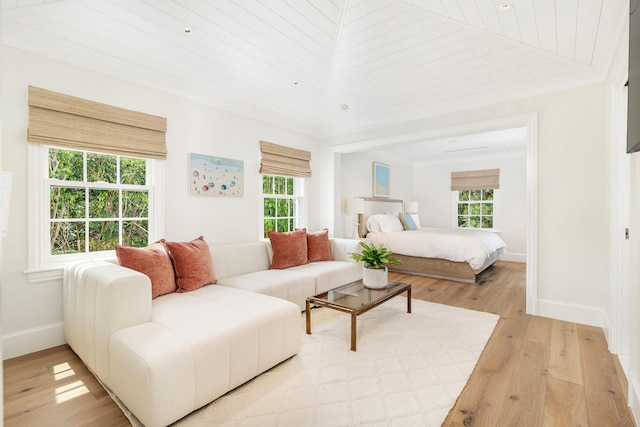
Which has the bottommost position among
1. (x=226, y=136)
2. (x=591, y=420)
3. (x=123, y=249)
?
(x=591, y=420)

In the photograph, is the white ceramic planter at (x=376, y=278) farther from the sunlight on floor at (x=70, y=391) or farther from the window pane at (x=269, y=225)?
the sunlight on floor at (x=70, y=391)

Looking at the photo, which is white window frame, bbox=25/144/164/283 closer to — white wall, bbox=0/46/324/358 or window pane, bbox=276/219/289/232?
white wall, bbox=0/46/324/358

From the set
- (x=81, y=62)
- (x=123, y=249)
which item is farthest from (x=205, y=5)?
(x=123, y=249)

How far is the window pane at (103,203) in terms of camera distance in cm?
282

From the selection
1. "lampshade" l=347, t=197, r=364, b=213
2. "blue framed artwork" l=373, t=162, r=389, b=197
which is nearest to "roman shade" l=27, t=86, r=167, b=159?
"lampshade" l=347, t=197, r=364, b=213

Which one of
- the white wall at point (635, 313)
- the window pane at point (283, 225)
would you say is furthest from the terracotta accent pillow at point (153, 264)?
the white wall at point (635, 313)

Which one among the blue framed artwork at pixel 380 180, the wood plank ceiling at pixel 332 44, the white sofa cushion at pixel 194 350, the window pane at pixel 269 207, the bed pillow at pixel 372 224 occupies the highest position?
the wood plank ceiling at pixel 332 44

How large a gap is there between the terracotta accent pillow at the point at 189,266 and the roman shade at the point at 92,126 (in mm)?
964

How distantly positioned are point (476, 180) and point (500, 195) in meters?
0.59

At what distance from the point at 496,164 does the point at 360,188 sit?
10.9 ft

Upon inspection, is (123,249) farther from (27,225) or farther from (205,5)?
(205,5)

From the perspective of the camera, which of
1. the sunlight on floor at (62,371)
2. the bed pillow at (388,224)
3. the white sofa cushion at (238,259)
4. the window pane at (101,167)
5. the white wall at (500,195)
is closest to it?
the sunlight on floor at (62,371)

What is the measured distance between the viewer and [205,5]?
2.27 m

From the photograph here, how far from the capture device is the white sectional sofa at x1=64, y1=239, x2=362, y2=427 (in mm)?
1650
